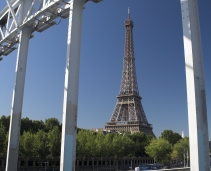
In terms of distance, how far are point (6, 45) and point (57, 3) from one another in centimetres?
672

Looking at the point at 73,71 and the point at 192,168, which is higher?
the point at 73,71

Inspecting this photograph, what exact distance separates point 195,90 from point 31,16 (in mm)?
8950

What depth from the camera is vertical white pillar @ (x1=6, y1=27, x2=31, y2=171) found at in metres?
11.5

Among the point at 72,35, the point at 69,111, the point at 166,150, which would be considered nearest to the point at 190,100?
the point at 69,111

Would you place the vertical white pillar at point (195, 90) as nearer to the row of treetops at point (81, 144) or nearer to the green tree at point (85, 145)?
the row of treetops at point (81, 144)

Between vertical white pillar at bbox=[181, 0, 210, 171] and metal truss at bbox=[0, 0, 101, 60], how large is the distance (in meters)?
4.82

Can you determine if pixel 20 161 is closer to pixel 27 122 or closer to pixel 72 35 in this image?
pixel 27 122

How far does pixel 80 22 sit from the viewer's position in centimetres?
938

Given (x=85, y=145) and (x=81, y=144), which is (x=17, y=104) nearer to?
(x=81, y=144)

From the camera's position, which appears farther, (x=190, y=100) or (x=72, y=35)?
(x=72, y=35)

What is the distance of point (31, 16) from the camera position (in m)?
12.0

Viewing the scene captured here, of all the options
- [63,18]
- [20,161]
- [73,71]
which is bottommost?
[20,161]

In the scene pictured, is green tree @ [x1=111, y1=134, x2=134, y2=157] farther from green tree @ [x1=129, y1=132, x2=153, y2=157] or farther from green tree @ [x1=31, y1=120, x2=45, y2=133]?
green tree @ [x1=31, y1=120, x2=45, y2=133]

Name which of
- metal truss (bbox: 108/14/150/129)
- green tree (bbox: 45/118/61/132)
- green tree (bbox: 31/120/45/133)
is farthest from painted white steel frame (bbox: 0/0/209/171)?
metal truss (bbox: 108/14/150/129)
